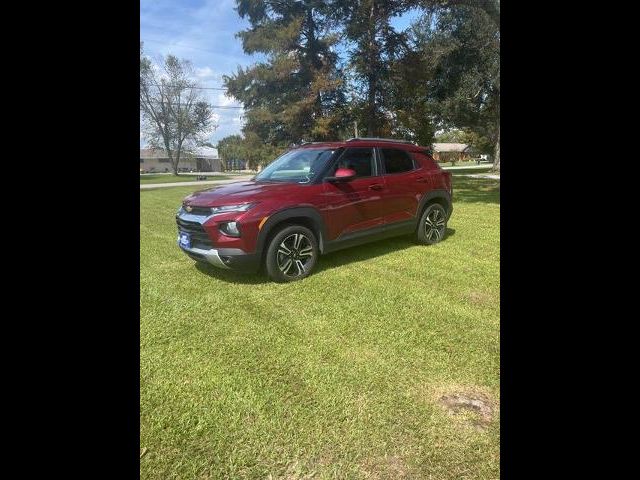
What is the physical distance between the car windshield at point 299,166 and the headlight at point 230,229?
1033mm

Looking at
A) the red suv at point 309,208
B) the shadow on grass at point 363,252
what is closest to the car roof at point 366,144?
the red suv at point 309,208

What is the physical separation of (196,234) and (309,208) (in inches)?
50.5

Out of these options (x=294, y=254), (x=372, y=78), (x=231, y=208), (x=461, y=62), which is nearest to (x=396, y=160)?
(x=294, y=254)

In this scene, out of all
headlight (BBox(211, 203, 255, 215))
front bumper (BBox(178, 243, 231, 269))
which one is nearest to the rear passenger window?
headlight (BBox(211, 203, 255, 215))

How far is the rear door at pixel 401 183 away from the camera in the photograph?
16.6 ft

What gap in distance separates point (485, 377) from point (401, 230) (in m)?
3.15

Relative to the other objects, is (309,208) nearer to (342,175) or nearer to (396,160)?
(342,175)

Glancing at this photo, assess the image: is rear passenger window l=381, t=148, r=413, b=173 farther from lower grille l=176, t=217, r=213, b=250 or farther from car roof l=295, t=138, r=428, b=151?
lower grille l=176, t=217, r=213, b=250

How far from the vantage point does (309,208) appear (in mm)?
4215
